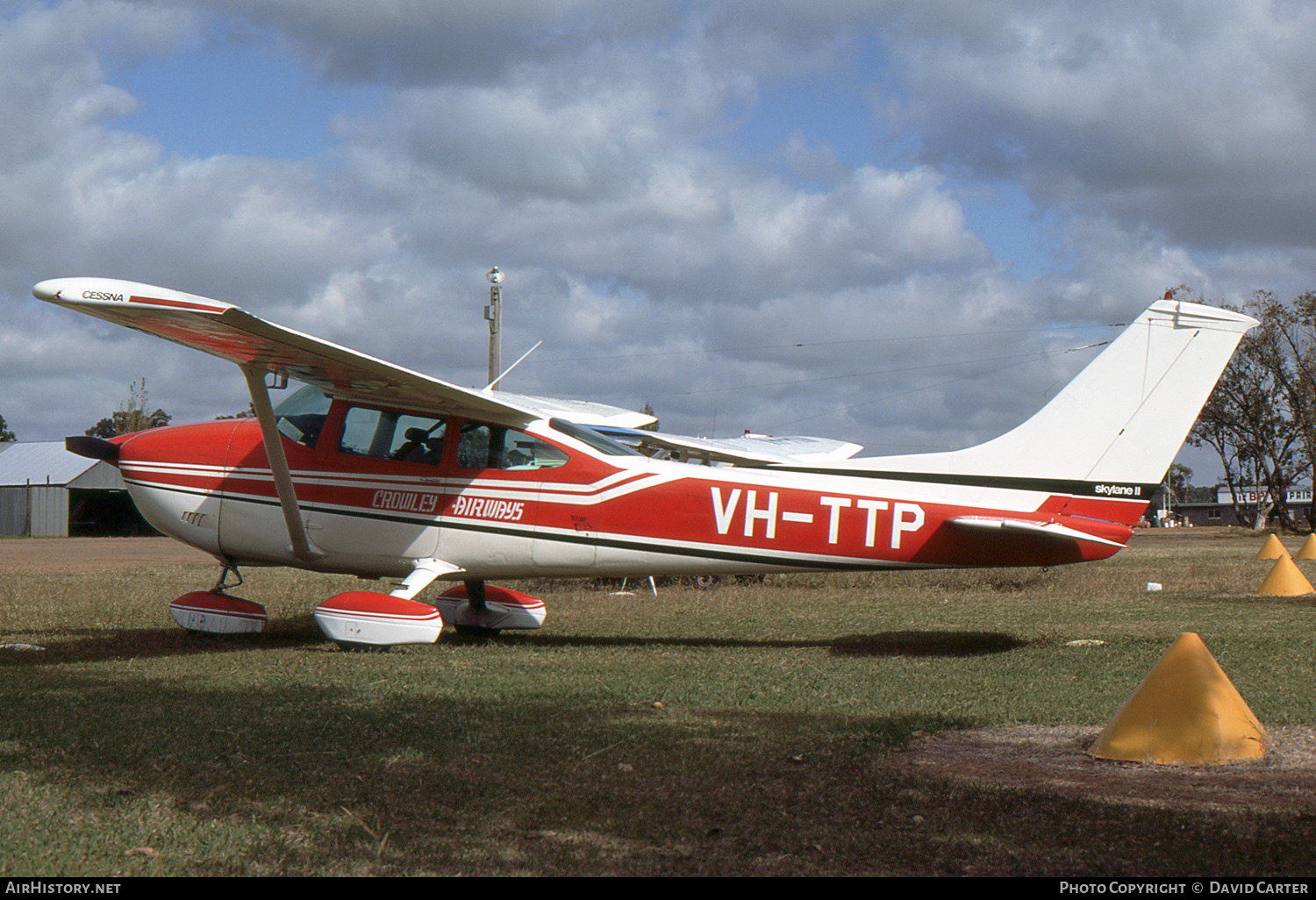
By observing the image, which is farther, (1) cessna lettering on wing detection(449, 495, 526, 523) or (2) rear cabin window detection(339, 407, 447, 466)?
(2) rear cabin window detection(339, 407, 447, 466)

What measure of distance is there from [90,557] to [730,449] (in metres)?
21.0

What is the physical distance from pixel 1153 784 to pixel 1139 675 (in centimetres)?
325

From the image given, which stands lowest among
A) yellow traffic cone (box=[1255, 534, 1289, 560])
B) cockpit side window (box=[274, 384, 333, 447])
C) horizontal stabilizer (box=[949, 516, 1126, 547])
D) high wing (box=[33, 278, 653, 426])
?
yellow traffic cone (box=[1255, 534, 1289, 560])

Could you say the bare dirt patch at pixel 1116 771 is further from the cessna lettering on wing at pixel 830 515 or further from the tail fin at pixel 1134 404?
the tail fin at pixel 1134 404

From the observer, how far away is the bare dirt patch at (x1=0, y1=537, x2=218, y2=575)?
2377 centimetres

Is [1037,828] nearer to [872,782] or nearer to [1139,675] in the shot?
[872,782]

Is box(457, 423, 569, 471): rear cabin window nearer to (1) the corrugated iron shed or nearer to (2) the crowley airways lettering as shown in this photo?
(2) the crowley airways lettering

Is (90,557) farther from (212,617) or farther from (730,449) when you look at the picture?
(212,617)

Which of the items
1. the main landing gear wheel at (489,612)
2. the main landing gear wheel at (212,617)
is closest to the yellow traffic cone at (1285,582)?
the main landing gear wheel at (489,612)

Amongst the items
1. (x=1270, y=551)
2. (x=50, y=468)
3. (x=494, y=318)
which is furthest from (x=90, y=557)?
(x=1270, y=551)

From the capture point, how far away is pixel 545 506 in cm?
966

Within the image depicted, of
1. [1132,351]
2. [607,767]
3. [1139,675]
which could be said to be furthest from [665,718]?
[1132,351]

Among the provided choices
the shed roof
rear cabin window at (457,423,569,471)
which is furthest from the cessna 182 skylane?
the shed roof

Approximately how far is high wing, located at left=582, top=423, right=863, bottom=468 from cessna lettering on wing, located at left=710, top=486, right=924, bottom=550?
140 inches
